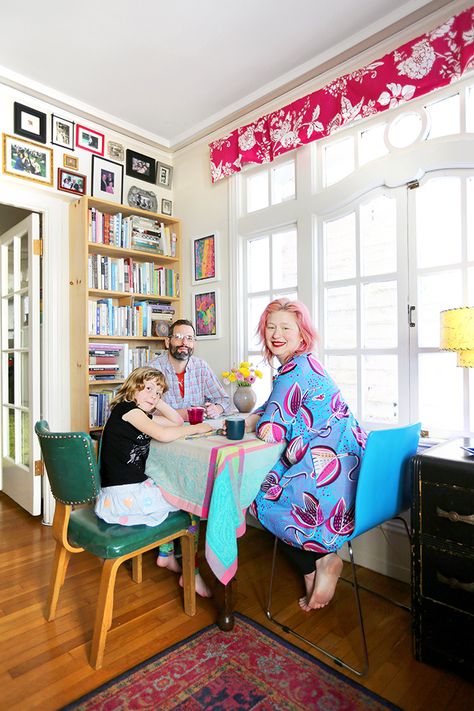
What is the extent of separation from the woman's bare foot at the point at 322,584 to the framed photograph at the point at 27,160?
2870mm

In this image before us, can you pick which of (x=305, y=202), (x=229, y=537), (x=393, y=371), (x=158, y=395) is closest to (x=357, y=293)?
(x=393, y=371)

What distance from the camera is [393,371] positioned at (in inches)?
89.8

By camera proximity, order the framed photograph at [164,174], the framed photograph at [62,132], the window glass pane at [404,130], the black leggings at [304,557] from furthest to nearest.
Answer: the framed photograph at [164,174] → the framed photograph at [62,132] → the window glass pane at [404,130] → the black leggings at [304,557]

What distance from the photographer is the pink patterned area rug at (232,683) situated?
138 centimetres

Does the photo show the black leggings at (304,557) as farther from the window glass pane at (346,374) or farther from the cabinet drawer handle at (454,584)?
the window glass pane at (346,374)

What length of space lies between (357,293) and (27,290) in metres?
2.30

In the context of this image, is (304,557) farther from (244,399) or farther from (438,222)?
(438,222)

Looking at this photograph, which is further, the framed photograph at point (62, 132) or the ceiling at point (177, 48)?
the framed photograph at point (62, 132)

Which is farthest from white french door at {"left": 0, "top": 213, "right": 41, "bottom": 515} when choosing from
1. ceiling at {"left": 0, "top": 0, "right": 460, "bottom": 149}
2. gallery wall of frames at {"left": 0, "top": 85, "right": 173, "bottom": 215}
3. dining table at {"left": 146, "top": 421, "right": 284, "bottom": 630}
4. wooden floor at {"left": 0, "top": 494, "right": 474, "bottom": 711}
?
dining table at {"left": 146, "top": 421, "right": 284, "bottom": 630}

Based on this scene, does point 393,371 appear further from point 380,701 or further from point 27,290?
point 27,290

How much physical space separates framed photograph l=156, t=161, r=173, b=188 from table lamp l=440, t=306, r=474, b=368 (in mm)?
2606

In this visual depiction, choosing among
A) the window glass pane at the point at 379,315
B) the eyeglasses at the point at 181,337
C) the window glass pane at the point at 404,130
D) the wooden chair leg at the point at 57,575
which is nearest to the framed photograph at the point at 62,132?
the eyeglasses at the point at 181,337

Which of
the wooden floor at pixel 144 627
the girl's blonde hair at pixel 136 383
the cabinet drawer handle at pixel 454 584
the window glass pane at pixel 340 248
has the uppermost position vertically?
the window glass pane at pixel 340 248

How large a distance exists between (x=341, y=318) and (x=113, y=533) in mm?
1684
